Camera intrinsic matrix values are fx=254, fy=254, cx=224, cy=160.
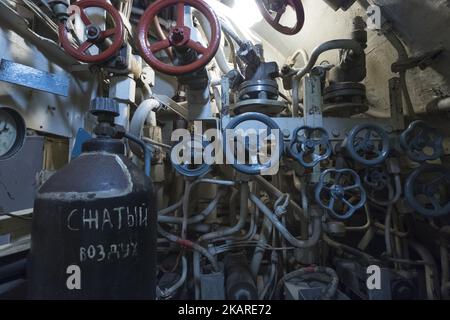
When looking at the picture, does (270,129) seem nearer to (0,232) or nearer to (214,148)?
(214,148)

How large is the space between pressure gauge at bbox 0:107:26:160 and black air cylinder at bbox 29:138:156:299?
36cm

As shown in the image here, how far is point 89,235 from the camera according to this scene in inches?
21.1

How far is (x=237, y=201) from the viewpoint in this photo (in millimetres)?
1349

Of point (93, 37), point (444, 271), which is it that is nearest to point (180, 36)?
point (93, 37)

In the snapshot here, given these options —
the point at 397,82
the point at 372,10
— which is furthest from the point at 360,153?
the point at 372,10

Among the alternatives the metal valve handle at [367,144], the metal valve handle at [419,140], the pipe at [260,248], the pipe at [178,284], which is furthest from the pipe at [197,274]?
the metal valve handle at [419,140]

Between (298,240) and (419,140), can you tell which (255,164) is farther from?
(419,140)

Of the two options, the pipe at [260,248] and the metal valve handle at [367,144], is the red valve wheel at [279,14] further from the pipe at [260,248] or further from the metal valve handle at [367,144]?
the pipe at [260,248]

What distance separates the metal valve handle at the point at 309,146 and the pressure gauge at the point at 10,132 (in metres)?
0.88

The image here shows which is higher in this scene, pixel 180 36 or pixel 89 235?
pixel 180 36

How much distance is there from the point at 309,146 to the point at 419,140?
0.37 meters

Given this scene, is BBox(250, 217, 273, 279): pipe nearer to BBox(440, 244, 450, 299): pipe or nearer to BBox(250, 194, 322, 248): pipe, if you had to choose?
BBox(250, 194, 322, 248): pipe

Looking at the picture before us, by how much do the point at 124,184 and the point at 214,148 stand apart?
364 millimetres

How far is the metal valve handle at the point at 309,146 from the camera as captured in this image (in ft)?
2.71
